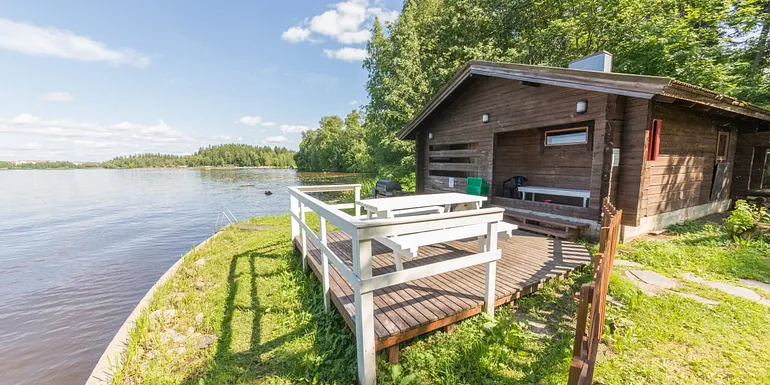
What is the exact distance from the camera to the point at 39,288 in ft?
20.9

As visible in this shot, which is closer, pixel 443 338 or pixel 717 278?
pixel 443 338

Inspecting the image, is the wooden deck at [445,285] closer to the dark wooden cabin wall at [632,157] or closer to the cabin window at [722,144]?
the dark wooden cabin wall at [632,157]

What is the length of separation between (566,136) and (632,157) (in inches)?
80.5

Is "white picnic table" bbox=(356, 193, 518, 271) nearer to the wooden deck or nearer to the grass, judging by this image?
the wooden deck

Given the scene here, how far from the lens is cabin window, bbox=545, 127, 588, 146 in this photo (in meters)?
6.59

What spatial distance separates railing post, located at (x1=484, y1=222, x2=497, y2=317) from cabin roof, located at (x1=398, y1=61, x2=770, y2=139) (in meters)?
3.33

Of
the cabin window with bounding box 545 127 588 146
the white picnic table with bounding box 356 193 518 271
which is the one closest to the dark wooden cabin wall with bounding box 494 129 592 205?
the cabin window with bounding box 545 127 588 146

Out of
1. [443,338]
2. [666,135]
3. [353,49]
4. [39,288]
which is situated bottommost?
[39,288]

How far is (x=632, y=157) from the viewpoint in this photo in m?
5.10

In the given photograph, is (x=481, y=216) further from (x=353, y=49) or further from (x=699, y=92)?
(x=353, y=49)

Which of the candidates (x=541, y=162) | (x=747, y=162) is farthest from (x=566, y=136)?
(x=747, y=162)

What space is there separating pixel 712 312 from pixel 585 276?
1.09 m

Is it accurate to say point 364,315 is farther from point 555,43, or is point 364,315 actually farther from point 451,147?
point 555,43

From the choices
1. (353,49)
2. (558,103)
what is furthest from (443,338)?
(353,49)
